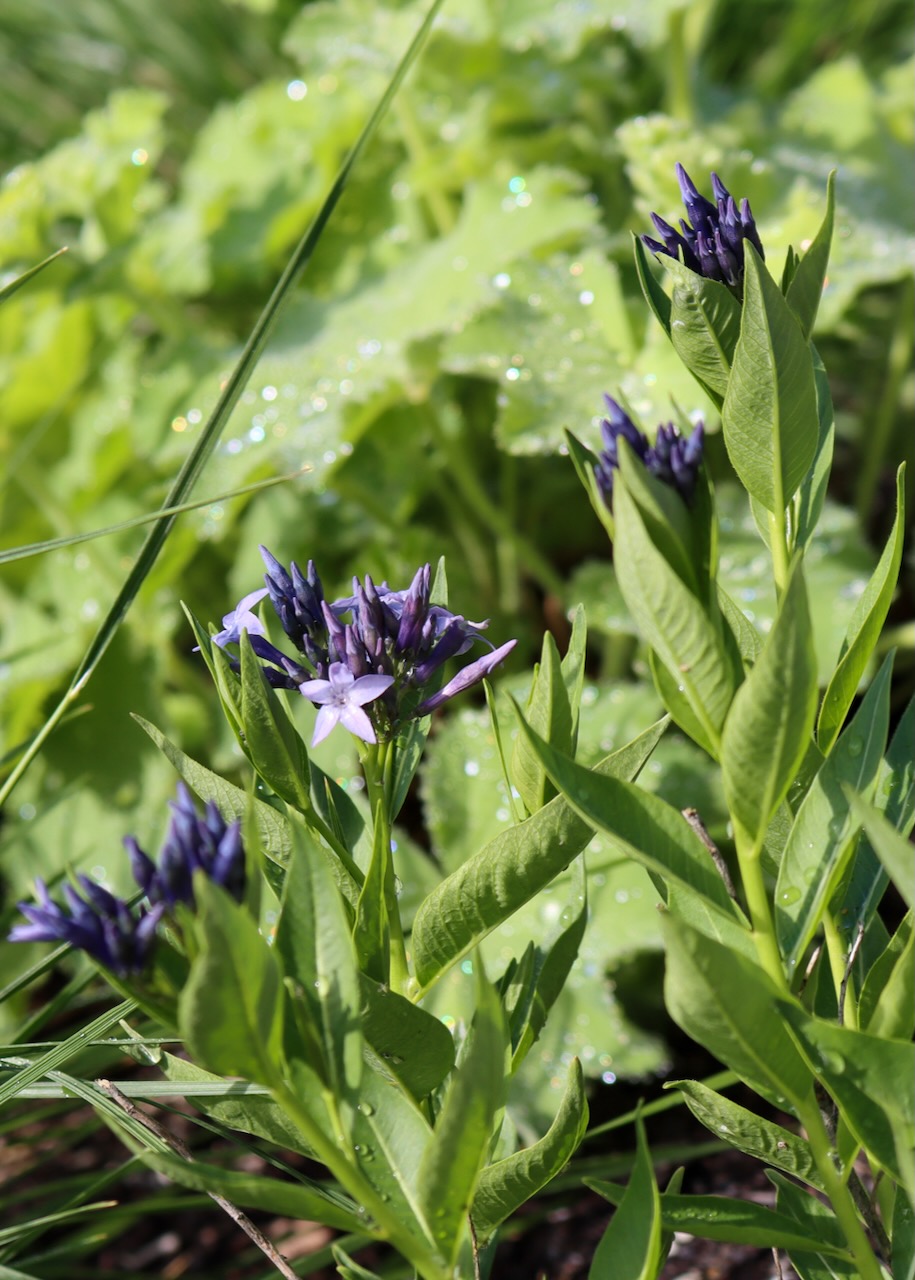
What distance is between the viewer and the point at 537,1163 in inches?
20.3

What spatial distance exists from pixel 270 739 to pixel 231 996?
5.5 inches

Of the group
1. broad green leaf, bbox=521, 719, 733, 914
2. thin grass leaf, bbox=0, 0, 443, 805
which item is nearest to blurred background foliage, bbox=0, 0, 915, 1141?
thin grass leaf, bbox=0, 0, 443, 805

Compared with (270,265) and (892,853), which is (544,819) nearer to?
(892,853)

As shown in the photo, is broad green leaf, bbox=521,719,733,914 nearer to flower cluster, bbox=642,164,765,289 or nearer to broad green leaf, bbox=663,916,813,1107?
broad green leaf, bbox=663,916,813,1107

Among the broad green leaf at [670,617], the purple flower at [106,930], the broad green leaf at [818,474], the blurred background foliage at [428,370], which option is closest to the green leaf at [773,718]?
the broad green leaf at [670,617]

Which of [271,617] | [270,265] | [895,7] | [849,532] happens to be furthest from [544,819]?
[895,7]

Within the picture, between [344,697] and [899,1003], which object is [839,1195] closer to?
[899,1003]

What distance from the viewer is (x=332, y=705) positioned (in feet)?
1.75

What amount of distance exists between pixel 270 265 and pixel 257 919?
1716 mm

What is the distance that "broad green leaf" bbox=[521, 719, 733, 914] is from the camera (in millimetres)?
457

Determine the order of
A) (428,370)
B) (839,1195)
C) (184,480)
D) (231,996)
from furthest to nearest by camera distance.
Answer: (428,370), (184,480), (839,1195), (231,996)

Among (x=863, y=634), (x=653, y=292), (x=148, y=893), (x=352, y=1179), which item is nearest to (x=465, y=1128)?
(x=352, y=1179)

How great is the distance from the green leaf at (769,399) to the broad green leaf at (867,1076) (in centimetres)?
23

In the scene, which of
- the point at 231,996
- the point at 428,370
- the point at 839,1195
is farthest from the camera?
the point at 428,370
